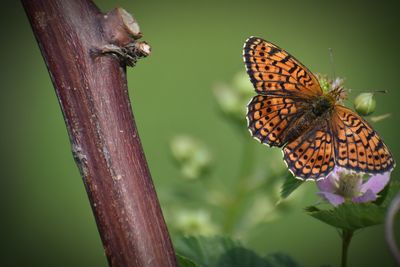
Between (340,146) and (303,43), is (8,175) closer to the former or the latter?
(303,43)

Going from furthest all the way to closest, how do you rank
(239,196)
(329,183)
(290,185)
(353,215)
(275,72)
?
(239,196) < (275,72) < (329,183) < (290,185) < (353,215)

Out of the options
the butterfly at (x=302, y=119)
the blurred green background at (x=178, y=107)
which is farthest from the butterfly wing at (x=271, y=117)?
the blurred green background at (x=178, y=107)

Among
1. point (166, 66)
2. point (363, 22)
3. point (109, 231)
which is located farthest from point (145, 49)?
point (363, 22)

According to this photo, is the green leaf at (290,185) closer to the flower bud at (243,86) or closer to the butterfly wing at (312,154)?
the butterfly wing at (312,154)

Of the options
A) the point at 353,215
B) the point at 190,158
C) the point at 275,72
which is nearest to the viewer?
the point at 353,215

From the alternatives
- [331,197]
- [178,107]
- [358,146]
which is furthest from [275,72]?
[178,107]

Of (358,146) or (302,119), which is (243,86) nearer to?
(302,119)
